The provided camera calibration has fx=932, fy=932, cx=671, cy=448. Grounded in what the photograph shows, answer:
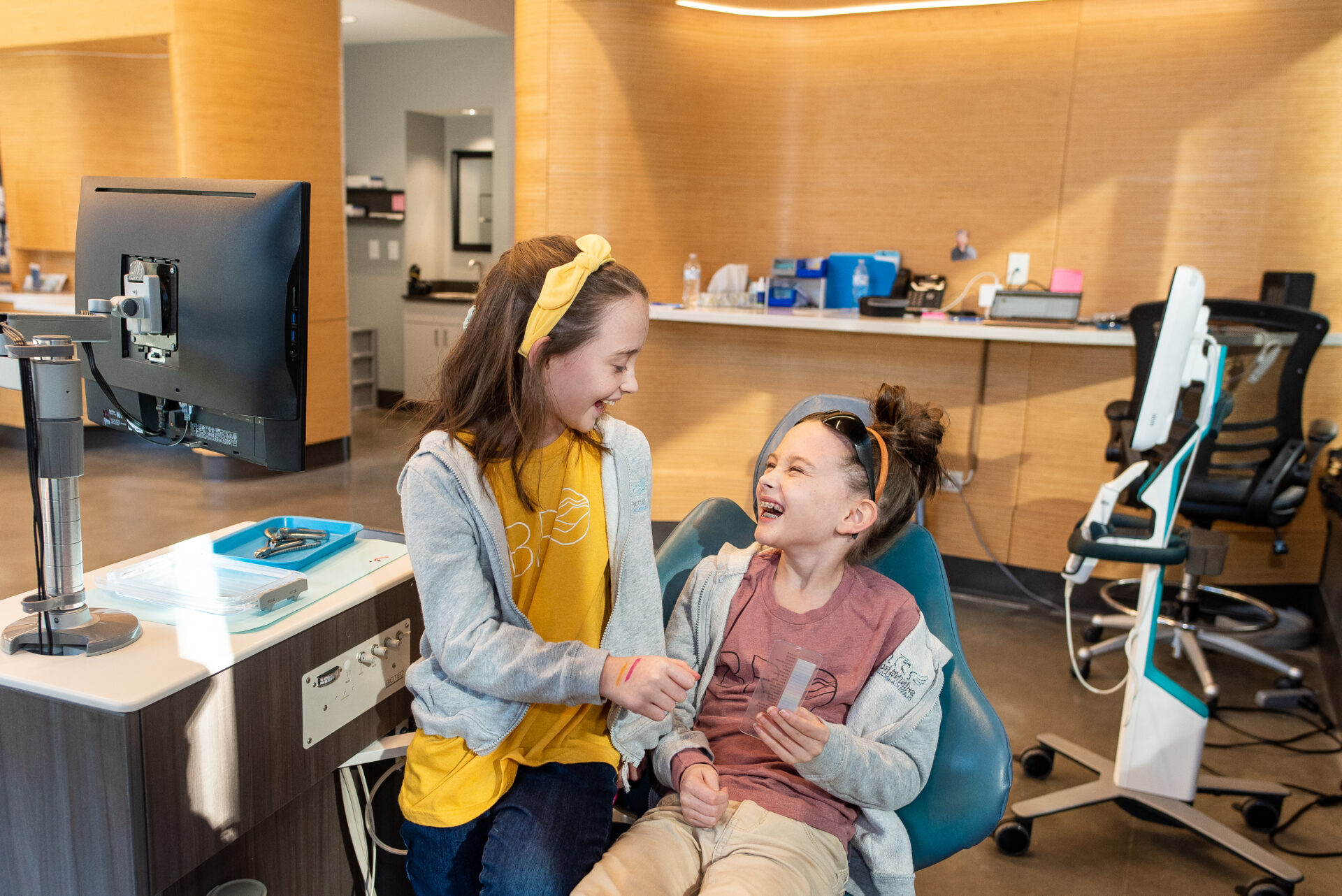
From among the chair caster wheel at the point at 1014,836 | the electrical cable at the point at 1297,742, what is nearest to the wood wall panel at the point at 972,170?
the electrical cable at the point at 1297,742

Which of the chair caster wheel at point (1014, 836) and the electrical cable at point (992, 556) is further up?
the electrical cable at point (992, 556)

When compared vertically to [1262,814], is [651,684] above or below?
above

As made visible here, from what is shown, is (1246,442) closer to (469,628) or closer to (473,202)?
(469,628)

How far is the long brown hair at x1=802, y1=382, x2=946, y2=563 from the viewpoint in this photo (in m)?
1.60

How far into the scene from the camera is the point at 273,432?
1.25 meters

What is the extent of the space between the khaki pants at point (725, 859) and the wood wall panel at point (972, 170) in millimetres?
2795

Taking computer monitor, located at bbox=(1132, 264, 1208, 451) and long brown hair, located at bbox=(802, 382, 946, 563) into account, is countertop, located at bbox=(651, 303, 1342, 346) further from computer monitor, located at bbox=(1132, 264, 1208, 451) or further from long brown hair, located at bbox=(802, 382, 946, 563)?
long brown hair, located at bbox=(802, 382, 946, 563)

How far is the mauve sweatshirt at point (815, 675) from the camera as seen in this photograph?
4.51 feet

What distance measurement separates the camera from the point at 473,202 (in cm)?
770

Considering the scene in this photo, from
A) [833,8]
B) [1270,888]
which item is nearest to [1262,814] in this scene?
[1270,888]

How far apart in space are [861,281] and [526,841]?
3.08m

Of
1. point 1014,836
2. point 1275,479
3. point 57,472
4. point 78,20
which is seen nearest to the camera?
→ point 57,472

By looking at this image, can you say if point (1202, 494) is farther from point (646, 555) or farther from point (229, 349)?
point (229, 349)

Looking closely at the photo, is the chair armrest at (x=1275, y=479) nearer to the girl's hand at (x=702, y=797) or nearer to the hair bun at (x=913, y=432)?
the hair bun at (x=913, y=432)
